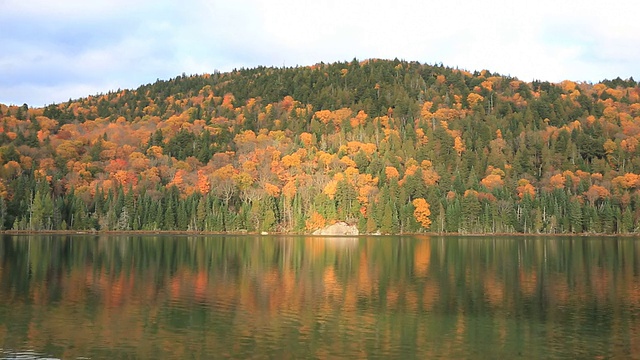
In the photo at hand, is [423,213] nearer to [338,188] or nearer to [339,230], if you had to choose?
[339,230]

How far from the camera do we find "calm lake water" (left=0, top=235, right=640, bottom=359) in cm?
2842

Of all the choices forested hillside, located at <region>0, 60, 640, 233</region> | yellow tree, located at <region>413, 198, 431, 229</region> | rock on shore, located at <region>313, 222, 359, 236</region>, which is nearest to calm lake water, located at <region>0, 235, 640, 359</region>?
rock on shore, located at <region>313, 222, 359, 236</region>

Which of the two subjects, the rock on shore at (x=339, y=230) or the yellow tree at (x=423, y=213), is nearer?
the rock on shore at (x=339, y=230)

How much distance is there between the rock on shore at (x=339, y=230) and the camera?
157000 mm

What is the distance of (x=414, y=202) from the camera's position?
160 metres

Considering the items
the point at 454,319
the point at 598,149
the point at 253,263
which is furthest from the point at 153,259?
the point at 598,149

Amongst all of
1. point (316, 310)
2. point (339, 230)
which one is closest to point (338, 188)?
point (339, 230)

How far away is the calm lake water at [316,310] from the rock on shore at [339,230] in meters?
88.8

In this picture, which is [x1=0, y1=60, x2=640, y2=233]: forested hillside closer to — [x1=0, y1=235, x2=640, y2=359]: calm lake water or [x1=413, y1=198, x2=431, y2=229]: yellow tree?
[x1=413, y1=198, x2=431, y2=229]: yellow tree

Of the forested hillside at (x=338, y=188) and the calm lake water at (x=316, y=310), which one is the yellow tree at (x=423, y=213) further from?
the calm lake water at (x=316, y=310)

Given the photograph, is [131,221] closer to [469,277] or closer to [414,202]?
[414,202]

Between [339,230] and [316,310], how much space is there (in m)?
120

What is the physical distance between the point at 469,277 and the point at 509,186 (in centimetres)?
12945

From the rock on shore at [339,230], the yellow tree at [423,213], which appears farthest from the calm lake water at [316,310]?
the yellow tree at [423,213]
